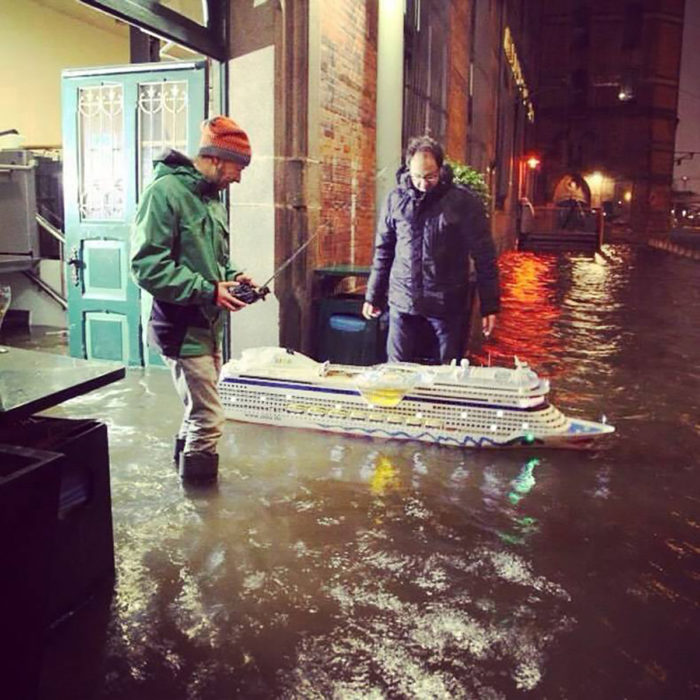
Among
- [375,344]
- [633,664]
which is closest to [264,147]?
[375,344]

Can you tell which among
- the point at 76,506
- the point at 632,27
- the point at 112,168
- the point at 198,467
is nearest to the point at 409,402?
the point at 198,467

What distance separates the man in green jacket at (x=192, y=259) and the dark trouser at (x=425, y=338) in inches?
69.2

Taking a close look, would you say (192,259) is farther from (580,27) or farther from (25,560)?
(580,27)

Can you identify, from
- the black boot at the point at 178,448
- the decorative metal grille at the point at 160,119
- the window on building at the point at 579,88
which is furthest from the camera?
the window on building at the point at 579,88

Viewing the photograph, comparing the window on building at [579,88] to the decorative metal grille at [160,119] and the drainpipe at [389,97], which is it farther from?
the decorative metal grille at [160,119]

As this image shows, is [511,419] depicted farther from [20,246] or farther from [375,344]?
[20,246]

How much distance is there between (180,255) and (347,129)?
5236 mm

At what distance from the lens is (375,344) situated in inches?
306

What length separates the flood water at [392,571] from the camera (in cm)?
315

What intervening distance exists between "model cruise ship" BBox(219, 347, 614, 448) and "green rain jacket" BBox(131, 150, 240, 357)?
1.48 m

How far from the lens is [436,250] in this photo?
19.5 feet

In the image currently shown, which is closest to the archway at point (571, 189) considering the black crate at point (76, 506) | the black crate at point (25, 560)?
the black crate at point (76, 506)

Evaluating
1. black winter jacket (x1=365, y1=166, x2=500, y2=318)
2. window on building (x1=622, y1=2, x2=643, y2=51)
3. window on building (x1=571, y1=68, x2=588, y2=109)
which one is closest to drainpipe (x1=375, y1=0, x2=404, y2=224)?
black winter jacket (x1=365, y1=166, x2=500, y2=318)

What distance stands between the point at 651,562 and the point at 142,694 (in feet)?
8.57
